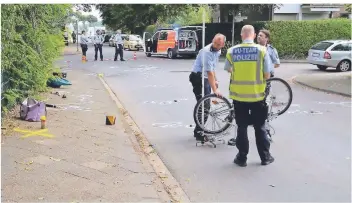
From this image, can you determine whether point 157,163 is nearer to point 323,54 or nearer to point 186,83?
point 186,83

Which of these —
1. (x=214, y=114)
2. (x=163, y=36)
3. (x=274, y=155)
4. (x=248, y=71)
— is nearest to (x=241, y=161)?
(x=274, y=155)

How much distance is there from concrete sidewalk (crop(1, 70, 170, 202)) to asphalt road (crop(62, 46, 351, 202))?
19.8 inches

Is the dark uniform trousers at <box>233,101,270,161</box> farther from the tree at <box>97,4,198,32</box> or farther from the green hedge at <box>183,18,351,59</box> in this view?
the tree at <box>97,4,198,32</box>

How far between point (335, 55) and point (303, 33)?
8428 millimetres

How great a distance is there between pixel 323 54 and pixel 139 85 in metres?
10.4

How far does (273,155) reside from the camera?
6.76 m

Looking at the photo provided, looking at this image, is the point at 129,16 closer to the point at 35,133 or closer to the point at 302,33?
the point at 302,33

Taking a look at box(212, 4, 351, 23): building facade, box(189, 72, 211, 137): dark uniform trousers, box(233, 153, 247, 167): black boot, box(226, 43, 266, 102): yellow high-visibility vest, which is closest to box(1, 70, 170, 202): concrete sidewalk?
box(189, 72, 211, 137): dark uniform trousers

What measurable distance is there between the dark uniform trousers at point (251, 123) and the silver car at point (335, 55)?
1728 centimetres

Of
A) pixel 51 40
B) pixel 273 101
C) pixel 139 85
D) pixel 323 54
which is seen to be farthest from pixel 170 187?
pixel 323 54

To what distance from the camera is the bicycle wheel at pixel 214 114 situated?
7402 millimetres

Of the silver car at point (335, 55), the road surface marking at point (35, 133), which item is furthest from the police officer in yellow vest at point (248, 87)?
the silver car at point (335, 55)

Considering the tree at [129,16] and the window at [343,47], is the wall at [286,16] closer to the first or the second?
the tree at [129,16]

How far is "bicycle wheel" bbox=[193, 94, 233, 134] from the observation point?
740cm
